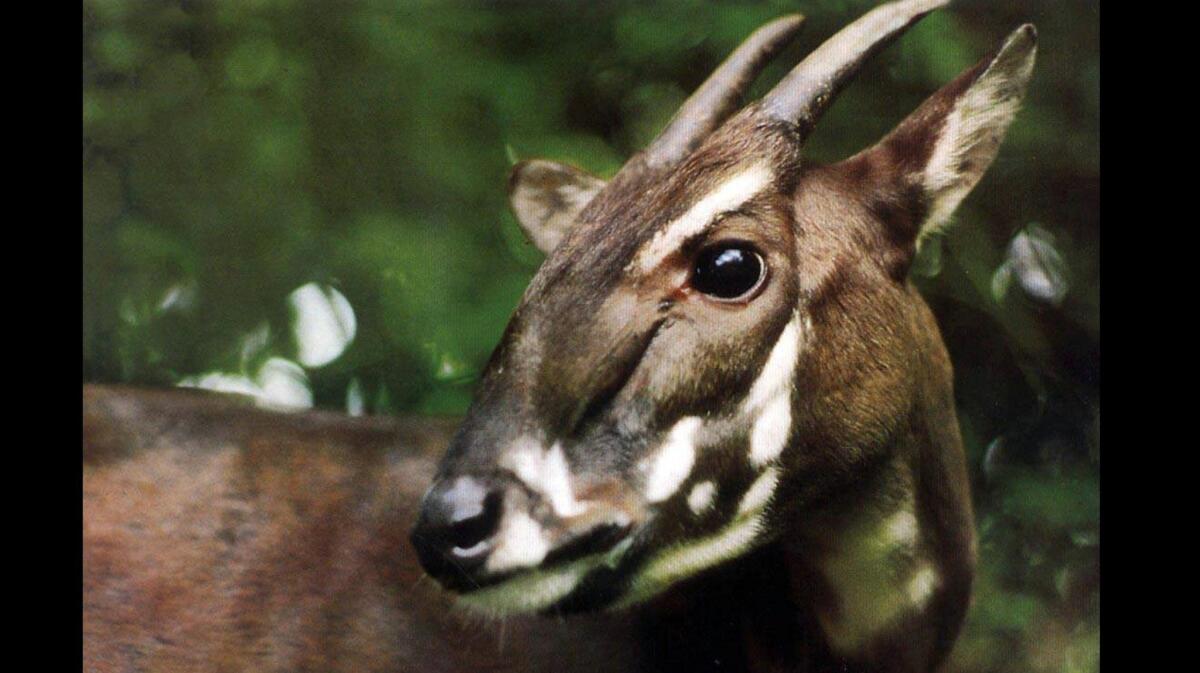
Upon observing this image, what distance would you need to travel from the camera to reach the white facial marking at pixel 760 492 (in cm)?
234

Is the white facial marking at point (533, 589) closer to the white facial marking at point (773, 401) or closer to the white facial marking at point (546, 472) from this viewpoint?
the white facial marking at point (546, 472)

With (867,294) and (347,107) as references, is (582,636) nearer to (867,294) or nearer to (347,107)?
(867,294)

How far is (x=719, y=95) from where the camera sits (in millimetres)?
2688

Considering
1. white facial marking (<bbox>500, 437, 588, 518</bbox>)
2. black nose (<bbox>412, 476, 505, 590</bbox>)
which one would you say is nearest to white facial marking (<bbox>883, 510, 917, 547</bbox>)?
white facial marking (<bbox>500, 437, 588, 518</bbox>)

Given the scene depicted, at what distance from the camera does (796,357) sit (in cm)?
236

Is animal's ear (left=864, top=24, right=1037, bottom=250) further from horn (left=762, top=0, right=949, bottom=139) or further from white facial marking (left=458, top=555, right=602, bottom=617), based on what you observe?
white facial marking (left=458, top=555, right=602, bottom=617)

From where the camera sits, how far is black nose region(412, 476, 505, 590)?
2.14m

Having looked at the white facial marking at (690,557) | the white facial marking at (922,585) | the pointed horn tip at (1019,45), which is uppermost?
the pointed horn tip at (1019,45)

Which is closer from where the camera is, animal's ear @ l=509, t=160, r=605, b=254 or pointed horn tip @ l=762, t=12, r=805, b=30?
pointed horn tip @ l=762, t=12, r=805, b=30

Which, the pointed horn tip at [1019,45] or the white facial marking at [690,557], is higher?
the pointed horn tip at [1019,45]

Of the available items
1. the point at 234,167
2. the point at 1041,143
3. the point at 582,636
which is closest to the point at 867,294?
the point at 1041,143

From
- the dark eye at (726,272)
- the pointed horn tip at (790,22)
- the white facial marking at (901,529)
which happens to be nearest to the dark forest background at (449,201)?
→ the pointed horn tip at (790,22)

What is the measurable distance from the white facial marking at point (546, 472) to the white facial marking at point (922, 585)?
0.81 meters

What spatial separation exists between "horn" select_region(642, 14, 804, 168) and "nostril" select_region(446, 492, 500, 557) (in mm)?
811
